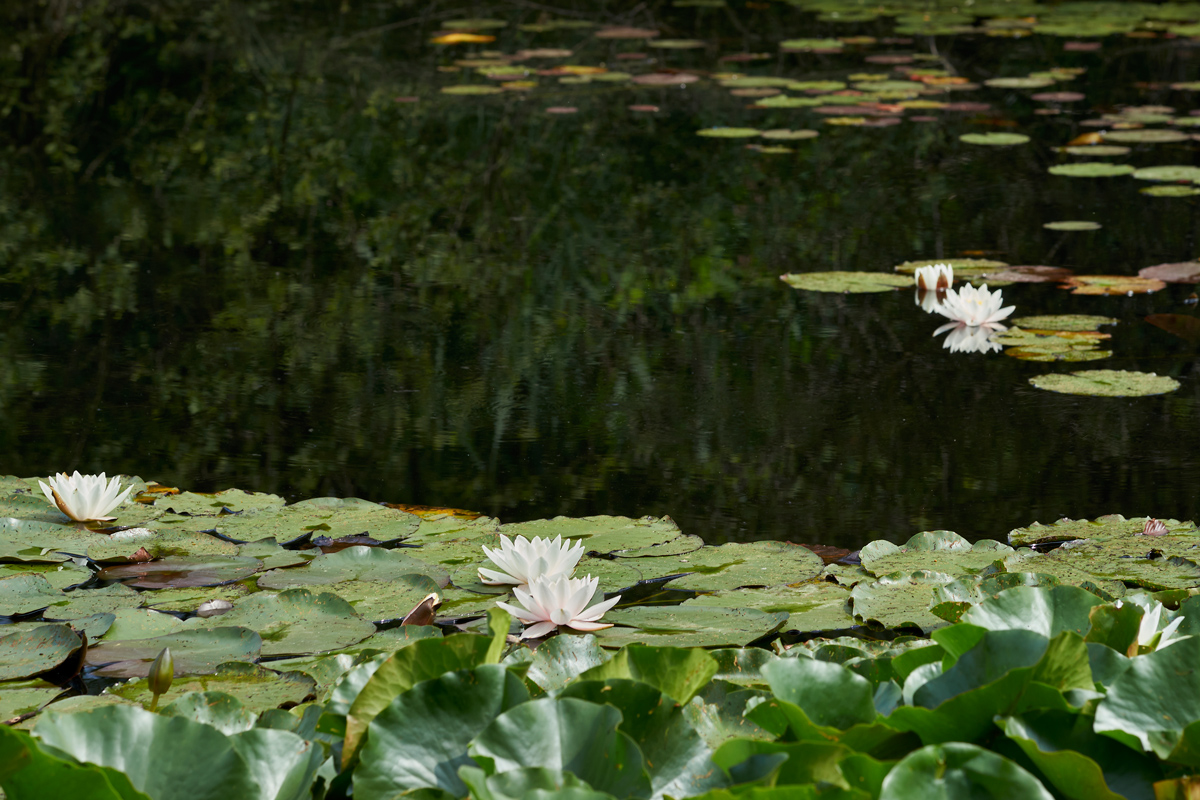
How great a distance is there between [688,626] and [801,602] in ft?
0.60

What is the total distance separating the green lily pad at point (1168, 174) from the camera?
14.3 ft

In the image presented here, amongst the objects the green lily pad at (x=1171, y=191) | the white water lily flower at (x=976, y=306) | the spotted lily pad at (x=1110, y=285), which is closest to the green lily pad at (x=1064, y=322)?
the white water lily flower at (x=976, y=306)

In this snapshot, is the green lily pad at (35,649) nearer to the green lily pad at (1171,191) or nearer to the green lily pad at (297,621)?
the green lily pad at (297,621)

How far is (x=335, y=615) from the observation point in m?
1.62

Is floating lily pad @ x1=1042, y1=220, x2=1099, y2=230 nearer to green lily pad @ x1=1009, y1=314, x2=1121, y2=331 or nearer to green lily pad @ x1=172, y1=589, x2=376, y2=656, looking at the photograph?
green lily pad @ x1=1009, y1=314, x2=1121, y2=331

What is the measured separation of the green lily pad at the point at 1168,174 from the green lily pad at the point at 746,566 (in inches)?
124

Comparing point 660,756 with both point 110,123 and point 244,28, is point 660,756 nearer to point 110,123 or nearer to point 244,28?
point 110,123

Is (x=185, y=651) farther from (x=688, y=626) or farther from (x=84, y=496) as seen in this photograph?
(x=688, y=626)

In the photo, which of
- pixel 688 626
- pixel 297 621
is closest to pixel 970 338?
pixel 688 626

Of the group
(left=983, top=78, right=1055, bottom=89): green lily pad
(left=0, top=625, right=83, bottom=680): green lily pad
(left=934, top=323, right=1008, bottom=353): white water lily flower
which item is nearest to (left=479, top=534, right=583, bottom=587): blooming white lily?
(left=0, top=625, right=83, bottom=680): green lily pad

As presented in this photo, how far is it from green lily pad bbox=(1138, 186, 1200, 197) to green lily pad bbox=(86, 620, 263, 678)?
3.60m

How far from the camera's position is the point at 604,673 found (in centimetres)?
95

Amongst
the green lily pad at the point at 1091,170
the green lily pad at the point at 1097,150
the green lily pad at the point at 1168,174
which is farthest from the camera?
the green lily pad at the point at 1097,150

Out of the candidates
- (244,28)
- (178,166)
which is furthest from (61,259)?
(244,28)
